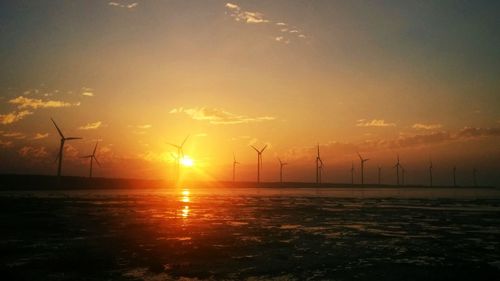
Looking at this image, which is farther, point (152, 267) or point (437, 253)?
point (437, 253)

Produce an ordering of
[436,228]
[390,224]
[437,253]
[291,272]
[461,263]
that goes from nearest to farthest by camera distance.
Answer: [291,272], [461,263], [437,253], [436,228], [390,224]

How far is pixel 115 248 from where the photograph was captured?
909 inches

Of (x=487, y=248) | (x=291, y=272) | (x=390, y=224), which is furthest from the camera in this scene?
(x=390, y=224)

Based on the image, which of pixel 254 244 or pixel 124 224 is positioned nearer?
pixel 254 244

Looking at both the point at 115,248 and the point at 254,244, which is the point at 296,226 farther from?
the point at 115,248

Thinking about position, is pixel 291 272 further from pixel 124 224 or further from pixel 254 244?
pixel 124 224

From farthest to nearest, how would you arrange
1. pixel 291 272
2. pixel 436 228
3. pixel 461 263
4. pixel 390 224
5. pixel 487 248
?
pixel 390 224 < pixel 436 228 < pixel 487 248 < pixel 461 263 < pixel 291 272

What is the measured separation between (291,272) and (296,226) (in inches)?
702

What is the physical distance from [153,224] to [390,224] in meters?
21.2

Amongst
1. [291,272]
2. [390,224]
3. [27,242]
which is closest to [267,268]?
[291,272]

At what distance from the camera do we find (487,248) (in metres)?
23.6

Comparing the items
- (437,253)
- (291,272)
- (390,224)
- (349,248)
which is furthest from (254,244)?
(390,224)

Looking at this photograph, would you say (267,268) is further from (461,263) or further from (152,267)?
(461,263)

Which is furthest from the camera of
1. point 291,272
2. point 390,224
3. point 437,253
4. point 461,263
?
point 390,224
